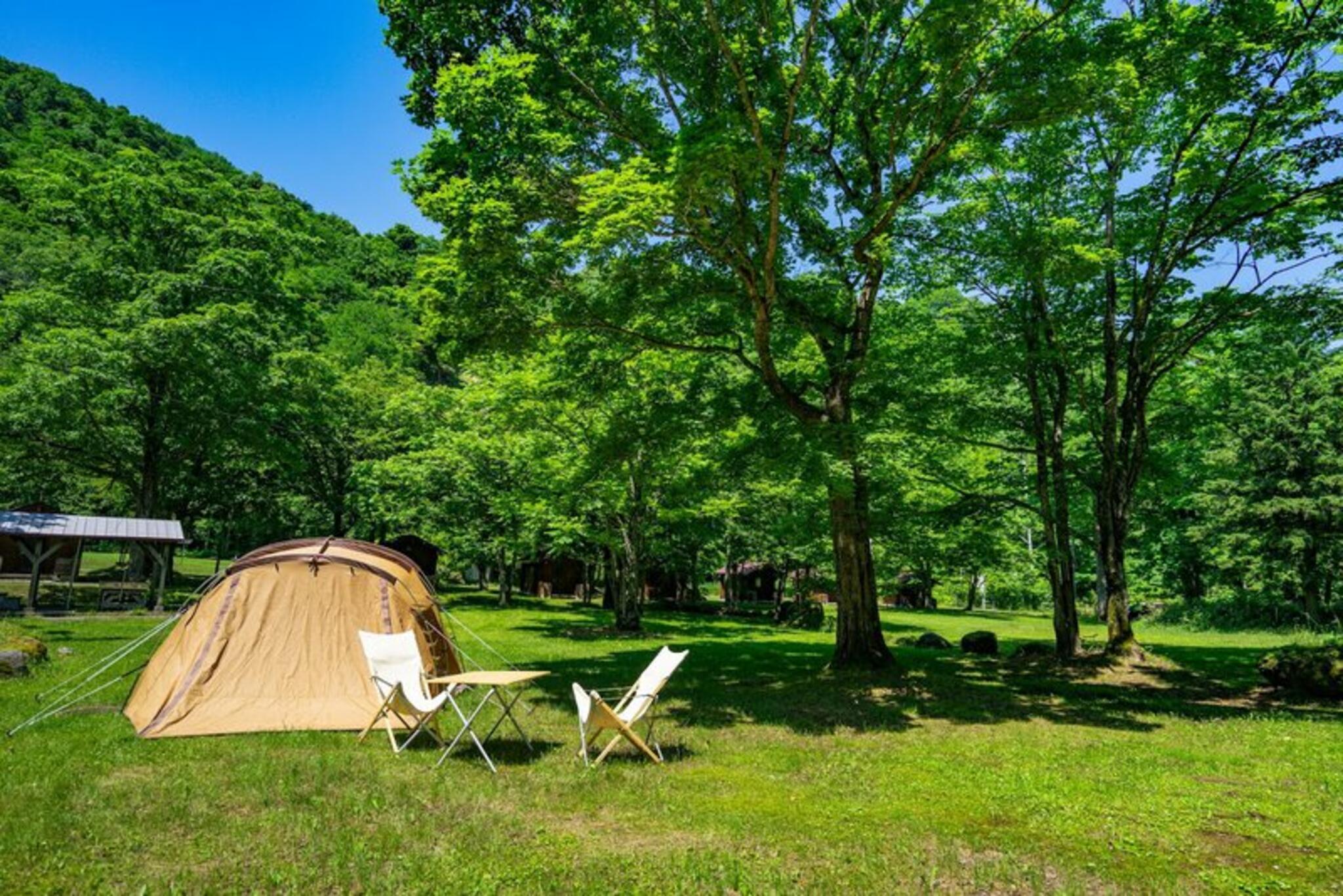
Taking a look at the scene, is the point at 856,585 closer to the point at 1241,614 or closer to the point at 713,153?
the point at 713,153

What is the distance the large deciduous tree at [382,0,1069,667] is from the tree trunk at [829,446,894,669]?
0.11ft

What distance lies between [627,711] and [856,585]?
609cm

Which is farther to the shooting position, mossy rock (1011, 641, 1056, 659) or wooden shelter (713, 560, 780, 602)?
wooden shelter (713, 560, 780, 602)

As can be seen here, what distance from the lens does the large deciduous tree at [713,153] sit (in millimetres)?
8805

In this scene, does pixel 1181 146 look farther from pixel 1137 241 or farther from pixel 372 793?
pixel 372 793

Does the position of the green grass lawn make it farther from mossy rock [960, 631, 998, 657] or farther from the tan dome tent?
mossy rock [960, 631, 998, 657]

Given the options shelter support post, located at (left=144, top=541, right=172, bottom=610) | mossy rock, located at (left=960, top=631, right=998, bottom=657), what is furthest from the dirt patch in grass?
shelter support post, located at (left=144, top=541, right=172, bottom=610)

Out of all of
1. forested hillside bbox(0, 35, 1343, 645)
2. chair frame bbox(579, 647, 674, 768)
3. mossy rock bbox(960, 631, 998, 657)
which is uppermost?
forested hillside bbox(0, 35, 1343, 645)

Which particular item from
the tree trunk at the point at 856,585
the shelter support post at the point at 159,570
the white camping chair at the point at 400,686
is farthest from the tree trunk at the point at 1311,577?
the shelter support post at the point at 159,570

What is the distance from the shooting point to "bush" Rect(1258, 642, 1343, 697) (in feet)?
36.5

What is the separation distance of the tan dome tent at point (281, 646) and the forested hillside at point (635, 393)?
384cm

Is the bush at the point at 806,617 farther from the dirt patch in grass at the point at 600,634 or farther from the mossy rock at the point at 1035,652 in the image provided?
the mossy rock at the point at 1035,652

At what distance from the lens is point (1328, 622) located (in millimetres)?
26469

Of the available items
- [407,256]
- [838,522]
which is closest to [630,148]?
[838,522]
